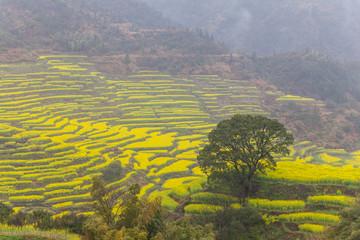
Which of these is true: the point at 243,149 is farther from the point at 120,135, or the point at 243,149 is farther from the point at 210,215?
the point at 120,135

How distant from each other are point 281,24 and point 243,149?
162433 millimetres

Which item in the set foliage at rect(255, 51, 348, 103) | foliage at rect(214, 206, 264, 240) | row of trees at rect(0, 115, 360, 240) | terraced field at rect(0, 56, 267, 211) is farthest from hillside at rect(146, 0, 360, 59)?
foliage at rect(214, 206, 264, 240)

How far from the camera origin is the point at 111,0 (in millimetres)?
138375

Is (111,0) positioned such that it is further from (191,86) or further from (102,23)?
(191,86)

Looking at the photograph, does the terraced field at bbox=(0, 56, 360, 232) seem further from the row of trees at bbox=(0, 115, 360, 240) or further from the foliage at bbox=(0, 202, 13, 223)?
the foliage at bbox=(0, 202, 13, 223)

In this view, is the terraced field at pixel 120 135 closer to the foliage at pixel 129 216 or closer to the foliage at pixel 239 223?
the foliage at pixel 239 223

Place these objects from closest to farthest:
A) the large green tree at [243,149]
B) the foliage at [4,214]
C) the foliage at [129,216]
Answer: the foliage at [129,216]
the foliage at [4,214]
the large green tree at [243,149]

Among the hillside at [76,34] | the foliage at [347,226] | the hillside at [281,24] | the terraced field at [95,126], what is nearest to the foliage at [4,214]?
the terraced field at [95,126]

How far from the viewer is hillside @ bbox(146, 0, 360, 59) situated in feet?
494

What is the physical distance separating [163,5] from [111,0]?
66.2m

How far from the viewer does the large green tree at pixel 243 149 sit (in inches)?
744

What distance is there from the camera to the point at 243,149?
19500 millimetres

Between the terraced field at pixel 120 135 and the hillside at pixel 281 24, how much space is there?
98426 millimetres

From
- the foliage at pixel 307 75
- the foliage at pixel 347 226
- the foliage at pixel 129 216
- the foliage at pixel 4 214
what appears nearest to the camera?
the foliage at pixel 129 216
